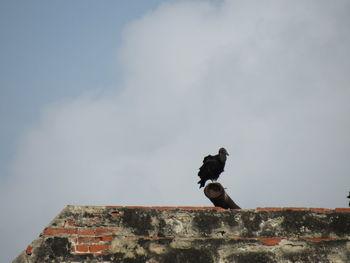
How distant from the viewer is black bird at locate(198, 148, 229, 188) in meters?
7.93

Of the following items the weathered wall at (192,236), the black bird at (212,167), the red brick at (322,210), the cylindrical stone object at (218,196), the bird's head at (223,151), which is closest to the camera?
the weathered wall at (192,236)

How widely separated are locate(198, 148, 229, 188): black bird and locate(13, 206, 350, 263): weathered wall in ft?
9.63

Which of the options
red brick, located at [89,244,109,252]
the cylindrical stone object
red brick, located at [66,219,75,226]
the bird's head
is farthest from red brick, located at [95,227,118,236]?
the bird's head

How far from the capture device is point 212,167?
7926mm

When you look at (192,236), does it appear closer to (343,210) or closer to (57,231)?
(57,231)

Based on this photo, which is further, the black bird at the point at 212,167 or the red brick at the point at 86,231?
the black bird at the point at 212,167

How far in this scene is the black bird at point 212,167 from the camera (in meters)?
7.93

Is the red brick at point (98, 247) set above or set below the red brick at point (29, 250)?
below

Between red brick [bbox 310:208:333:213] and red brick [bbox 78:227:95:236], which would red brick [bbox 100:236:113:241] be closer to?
red brick [bbox 78:227:95:236]

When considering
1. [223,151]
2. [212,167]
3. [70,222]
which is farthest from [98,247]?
[223,151]

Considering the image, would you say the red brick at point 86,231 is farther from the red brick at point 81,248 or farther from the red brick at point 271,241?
the red brick at point 271,241

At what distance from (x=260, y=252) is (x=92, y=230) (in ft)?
5.68

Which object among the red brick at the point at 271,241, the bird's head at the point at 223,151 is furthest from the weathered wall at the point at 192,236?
the bird's head at the point at 223,151

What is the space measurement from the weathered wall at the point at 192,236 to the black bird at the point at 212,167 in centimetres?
294
